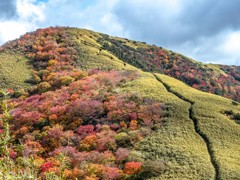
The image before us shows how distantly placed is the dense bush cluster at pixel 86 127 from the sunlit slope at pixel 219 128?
867 cm

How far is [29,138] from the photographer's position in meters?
58.8

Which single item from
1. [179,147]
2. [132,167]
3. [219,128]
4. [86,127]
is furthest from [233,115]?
[132,167]

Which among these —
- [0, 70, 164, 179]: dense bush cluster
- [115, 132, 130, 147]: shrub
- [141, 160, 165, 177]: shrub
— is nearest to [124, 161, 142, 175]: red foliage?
[0, 70, 164, 179]: dense bush cluster

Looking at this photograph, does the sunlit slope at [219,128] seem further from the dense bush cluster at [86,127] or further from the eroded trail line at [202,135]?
the dense bush cluster at [86,127]

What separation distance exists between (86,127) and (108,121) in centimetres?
447

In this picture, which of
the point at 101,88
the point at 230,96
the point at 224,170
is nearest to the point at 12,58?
the point at 101,88

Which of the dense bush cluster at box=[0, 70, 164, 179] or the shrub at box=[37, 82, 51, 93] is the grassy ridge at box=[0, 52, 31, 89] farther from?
the dense bush cluster at box=[0, 70, 164, 179]

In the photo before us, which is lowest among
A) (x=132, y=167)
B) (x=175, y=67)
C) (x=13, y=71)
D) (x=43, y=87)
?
(x=132, y=167)

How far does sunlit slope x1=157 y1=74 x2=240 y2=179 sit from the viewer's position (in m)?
44.9

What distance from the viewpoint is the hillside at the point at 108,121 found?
44.6 m

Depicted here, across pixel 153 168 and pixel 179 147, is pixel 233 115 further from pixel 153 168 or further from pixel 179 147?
pixel 153 168

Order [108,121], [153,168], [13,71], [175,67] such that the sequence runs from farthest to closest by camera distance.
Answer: [175,67] < [13,71] < [108,121] < [153,168]

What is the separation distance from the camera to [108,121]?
6138 centimetres

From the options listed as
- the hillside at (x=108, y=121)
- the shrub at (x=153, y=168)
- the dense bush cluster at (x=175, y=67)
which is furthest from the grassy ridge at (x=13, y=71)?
the shrub at (x=153, y=168)
